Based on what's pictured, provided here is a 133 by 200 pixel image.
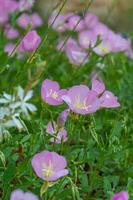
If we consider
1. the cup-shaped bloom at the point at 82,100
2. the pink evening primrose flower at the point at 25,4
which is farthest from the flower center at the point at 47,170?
the pink evening primrose flower at the point at 25,4

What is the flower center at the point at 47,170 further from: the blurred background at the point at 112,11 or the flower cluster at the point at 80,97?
the blurred background at the point at 112,11

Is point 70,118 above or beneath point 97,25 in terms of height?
above

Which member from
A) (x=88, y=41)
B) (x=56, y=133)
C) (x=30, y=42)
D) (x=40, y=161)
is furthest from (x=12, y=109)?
(x=88, y=41)

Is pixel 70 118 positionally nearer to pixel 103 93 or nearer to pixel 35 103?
pixel 103 93

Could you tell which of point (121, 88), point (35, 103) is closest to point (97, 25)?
point (121, 88)

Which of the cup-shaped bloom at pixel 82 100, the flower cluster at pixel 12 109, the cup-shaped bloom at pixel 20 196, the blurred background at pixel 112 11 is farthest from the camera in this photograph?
the blurred background at pixel 112 11

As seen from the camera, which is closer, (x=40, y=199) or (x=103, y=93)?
(x=40, y=199)

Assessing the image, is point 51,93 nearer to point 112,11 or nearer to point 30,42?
point 30,42
